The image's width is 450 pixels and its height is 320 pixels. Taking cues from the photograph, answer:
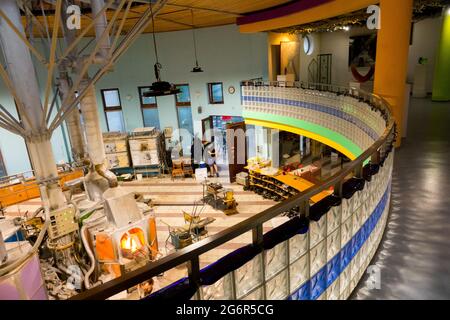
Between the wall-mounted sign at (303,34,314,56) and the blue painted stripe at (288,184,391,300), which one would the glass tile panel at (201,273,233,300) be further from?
the wall-mounted sign at (303,34,314,56)

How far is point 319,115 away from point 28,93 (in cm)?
835

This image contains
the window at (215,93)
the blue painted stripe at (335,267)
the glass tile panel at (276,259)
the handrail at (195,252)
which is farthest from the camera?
the window at (215,93)

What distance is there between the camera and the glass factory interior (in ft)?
10.2

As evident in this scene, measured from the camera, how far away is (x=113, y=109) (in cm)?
1947

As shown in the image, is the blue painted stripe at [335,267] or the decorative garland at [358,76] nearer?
the blue painted stripe at [335,267]

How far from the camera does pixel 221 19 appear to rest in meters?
15.0

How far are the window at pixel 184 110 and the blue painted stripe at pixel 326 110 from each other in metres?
4.96

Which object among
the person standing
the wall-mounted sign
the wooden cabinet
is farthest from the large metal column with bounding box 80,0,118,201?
the wall-mounted sign

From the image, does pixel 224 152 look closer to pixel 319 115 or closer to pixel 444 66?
pixel 319 115

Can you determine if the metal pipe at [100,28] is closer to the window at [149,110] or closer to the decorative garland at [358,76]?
the window at [149,110]

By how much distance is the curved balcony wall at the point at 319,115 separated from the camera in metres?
7.84

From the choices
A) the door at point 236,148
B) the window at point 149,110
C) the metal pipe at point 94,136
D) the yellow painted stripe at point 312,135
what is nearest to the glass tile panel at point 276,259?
the yellow painted stripe at point 312,135

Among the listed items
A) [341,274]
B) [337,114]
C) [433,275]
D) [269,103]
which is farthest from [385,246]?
[269,103]
